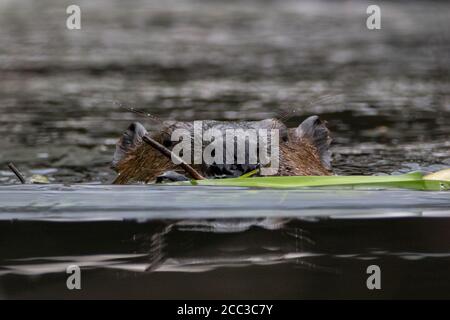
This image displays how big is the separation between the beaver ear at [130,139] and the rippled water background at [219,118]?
3.53 feet

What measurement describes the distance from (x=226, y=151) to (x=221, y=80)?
18.6ft

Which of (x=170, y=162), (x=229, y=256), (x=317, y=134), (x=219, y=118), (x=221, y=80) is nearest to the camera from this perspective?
(x=229, y=256)

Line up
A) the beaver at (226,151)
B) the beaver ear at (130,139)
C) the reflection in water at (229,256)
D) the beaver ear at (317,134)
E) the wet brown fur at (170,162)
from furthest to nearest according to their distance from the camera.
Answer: the beaver ear at (317,134), the beaver ear at (130,139), the wet brown fur at (170,162), the beaver at (226,151), the reflection in water at (229,256)

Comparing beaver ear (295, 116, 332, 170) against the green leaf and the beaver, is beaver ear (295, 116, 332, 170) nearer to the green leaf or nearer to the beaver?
the beaver

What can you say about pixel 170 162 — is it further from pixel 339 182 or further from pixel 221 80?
pixel 221 80

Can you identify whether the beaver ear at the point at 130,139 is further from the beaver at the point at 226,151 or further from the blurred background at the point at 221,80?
the blurred background at the point at 221,80

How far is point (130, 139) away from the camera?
18.4ft

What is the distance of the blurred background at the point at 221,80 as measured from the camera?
7523mm

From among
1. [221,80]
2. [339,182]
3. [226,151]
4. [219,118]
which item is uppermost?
[221,80]

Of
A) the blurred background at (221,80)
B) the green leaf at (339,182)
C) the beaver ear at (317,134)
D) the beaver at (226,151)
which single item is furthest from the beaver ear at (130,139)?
the green leaf at (339,182)

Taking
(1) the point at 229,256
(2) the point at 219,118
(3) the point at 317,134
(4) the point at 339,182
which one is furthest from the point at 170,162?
(2) the point at 219,118

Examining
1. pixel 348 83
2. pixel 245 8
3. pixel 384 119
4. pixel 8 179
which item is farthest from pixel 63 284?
pixel 245 8
